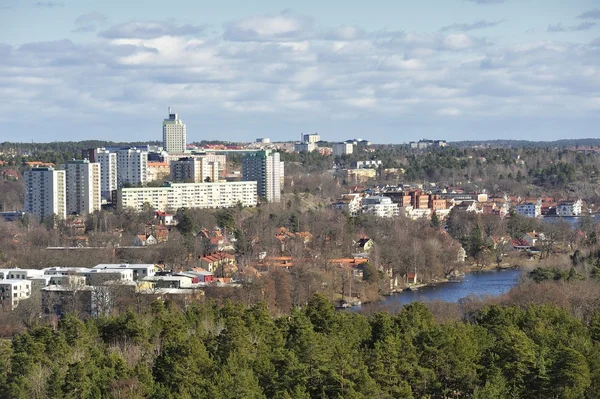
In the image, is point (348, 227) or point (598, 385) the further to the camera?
point (348, 227)

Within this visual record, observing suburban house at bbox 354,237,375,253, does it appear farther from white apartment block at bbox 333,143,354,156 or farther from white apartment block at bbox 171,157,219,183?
white apartment block at bbox 333,143,354,156

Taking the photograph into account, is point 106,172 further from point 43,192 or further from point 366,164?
point 366,164

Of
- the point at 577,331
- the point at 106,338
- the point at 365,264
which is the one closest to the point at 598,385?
the point at 577,331

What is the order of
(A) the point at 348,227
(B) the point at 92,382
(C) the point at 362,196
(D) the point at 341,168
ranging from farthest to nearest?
1. (D) the point at 341,168
2. (C) the point at 362,196
3. (A) the point at 348,227
4. (B) the point at 92,382

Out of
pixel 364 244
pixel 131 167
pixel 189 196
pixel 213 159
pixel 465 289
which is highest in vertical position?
pixel 213 159

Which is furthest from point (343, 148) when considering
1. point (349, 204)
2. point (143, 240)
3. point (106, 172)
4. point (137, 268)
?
point (137, 268)

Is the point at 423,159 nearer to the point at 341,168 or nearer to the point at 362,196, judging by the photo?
the point at 341,168
